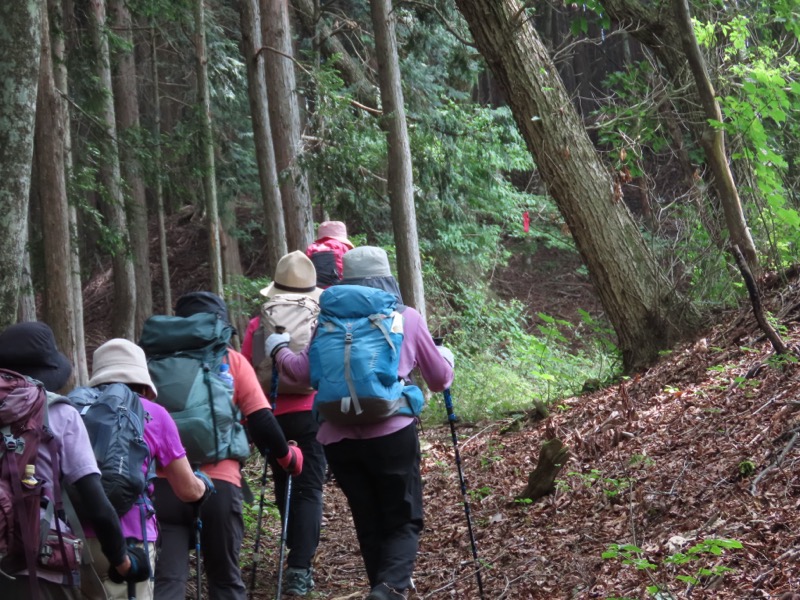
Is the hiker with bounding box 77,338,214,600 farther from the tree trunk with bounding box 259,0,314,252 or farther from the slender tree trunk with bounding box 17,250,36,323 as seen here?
the tree trunk with bounding box 259,0,314,252

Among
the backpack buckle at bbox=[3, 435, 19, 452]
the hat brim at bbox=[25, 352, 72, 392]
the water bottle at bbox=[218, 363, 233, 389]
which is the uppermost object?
the hat brim at bbox=[25, 352, 72, 392]

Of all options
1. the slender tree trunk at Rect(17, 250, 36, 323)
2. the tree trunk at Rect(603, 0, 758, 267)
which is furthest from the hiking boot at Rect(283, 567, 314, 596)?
the slender tree trunk at Rect(17, 250, 36, 323)

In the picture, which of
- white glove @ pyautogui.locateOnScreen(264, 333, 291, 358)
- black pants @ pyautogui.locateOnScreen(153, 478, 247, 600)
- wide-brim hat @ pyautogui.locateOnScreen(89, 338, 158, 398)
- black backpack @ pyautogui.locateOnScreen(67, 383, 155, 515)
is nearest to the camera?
black backpack @ pyautogui.locateOnScreen(67, 383, 155, 515)

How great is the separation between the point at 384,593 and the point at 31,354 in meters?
2.47

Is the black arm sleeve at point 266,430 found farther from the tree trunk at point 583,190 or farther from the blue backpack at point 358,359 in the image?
the tree trunk at point 583,190

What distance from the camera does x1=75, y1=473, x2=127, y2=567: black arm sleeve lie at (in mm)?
3818

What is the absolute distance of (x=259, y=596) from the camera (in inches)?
267

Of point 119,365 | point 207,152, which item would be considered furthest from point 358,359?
point 207,152

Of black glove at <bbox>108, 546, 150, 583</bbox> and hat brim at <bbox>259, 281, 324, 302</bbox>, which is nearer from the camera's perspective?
black glove at <bbox>108, 546, 150, 583</bbox>

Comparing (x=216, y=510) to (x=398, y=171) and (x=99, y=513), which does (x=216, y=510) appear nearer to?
(x=99, y=513)

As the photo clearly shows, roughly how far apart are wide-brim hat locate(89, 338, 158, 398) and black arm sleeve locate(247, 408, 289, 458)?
103 cm

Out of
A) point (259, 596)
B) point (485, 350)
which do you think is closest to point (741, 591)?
point (259, 596)

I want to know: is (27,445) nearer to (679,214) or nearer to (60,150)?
(679,214)

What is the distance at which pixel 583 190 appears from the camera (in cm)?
1032
